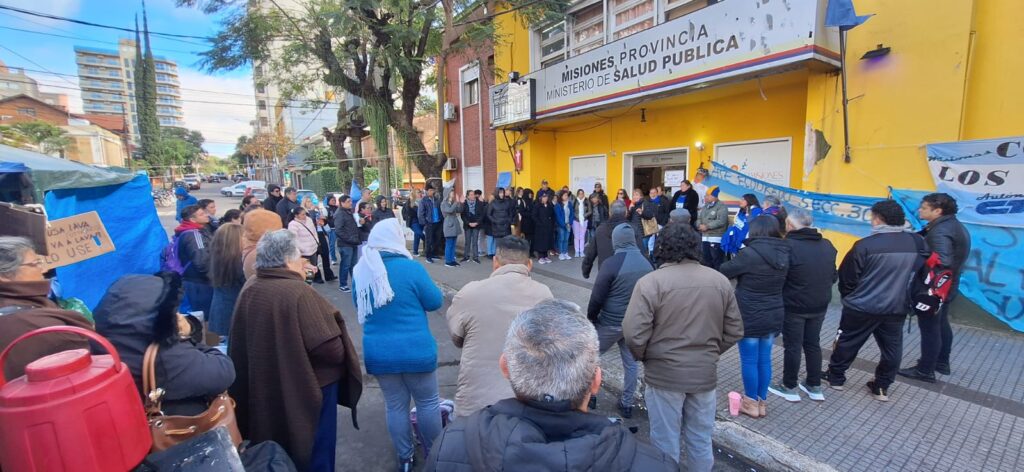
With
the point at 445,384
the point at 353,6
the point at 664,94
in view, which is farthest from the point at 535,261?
the point at 353,6

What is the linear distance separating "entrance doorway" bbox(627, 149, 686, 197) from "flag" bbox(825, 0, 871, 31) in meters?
4.00

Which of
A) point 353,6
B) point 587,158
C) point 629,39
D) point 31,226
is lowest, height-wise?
point 31,226

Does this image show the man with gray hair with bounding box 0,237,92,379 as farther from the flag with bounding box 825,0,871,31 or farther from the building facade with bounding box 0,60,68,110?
the building facade with bounding box 0,60,68,110

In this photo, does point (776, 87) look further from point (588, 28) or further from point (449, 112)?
point (449, 112)

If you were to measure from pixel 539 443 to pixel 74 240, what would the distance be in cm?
576

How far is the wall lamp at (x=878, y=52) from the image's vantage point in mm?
Answer: 5578

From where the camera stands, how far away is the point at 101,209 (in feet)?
19.5

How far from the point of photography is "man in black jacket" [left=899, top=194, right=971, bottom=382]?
372 cm

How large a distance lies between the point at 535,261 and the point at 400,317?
7449 mm

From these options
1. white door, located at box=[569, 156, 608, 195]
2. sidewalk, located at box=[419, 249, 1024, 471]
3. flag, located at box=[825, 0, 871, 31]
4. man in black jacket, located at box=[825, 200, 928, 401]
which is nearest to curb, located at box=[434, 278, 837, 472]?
sidewalk, located at box=[419, 249, 1024, 471]

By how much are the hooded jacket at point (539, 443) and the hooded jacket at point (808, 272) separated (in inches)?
110

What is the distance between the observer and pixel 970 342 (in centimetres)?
490

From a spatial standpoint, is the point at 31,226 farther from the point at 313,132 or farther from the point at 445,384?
the point at 313,132

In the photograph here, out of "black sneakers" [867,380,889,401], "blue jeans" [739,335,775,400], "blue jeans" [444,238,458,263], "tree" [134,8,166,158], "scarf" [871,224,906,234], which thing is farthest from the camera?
"tree" [134,8,166,158]
